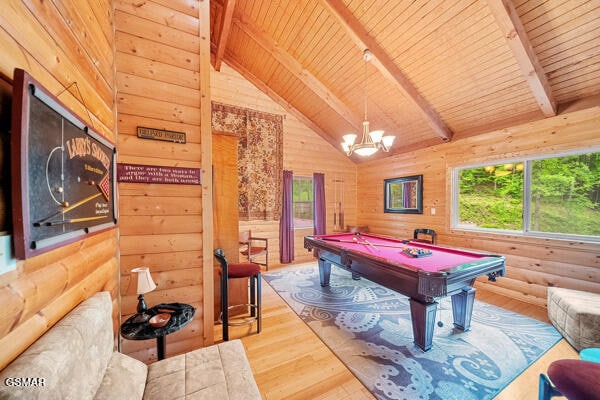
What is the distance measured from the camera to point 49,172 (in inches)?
33.3

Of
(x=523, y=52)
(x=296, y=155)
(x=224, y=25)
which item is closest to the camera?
(x=523, y=52)

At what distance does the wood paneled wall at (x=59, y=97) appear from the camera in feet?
2.31

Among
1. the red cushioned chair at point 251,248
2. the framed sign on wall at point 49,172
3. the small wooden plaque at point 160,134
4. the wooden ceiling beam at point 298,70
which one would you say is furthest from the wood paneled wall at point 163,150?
the red cushioned chair at point 251,248

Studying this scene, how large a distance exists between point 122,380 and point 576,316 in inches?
143

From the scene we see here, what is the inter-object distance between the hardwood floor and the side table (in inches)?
31.4

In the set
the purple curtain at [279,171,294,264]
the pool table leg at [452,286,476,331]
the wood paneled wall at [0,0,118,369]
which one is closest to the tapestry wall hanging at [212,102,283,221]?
the purple curtain at [279,171,294,264]

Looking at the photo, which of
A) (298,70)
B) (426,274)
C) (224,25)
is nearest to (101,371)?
(426,274)

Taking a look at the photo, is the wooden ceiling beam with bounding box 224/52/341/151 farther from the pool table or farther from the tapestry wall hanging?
the pool table

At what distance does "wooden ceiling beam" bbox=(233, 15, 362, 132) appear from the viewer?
11.8ft

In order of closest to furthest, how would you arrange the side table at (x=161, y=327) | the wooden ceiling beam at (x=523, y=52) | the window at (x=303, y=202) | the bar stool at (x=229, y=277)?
the side table at (x=161, y=327) → the wooden ceiling beam at (x=523, y=52) → the bar stool at (x=229, y=277) → the window at (x=303, y=202)

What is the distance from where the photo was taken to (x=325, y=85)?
163 inches

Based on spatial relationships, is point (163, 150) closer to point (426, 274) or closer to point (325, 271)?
point (426, 274)

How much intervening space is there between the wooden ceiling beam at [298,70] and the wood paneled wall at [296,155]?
1.07m

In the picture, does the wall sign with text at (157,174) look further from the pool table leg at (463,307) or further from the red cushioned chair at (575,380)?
the pool table leg at (463,307)
